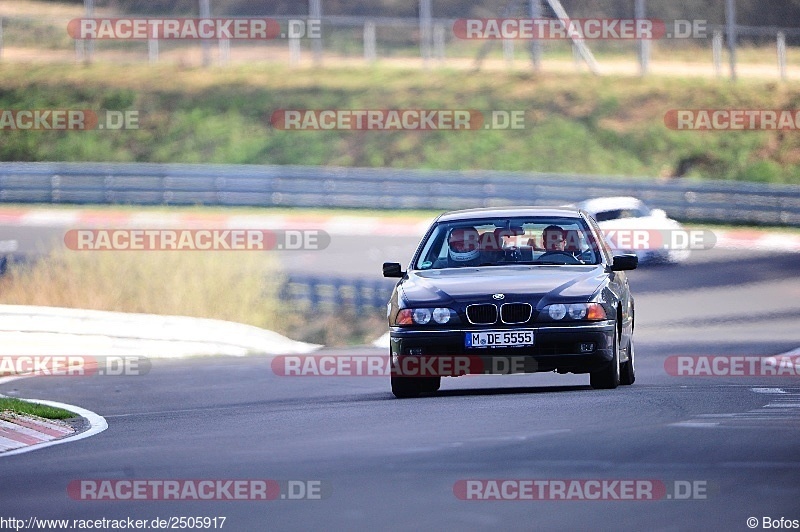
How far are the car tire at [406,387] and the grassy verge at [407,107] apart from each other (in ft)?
98.8

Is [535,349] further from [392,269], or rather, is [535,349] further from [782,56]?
[782,56]

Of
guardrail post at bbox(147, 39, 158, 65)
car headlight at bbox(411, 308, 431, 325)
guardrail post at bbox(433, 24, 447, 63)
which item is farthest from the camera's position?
guardrail post at bbox(147, 39, 158, 65)

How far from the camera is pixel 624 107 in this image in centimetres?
4641

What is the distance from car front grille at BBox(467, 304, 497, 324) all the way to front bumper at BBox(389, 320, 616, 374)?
0.25ft

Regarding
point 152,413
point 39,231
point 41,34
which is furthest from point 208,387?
point 41,34

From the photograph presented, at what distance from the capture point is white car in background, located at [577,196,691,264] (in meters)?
29.1

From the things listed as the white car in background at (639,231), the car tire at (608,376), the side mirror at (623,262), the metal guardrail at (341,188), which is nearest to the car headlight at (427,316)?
the car tire at (608,376)

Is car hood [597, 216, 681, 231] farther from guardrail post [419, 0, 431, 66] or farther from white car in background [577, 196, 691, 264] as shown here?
guardrail post [419, 0, 431, 66]

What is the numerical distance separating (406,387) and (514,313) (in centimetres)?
130

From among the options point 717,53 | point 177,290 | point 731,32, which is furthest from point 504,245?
point 717,53

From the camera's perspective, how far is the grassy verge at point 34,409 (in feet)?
45.4

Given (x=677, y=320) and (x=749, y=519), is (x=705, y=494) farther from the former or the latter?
(x=677, y=320)

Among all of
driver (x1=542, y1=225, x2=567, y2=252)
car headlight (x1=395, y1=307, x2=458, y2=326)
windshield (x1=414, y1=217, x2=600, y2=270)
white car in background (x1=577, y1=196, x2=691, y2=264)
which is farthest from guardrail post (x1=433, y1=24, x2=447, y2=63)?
car headlight (x1=395, y1=307, x2=458, y2=326)

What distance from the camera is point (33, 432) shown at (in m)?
12.8
